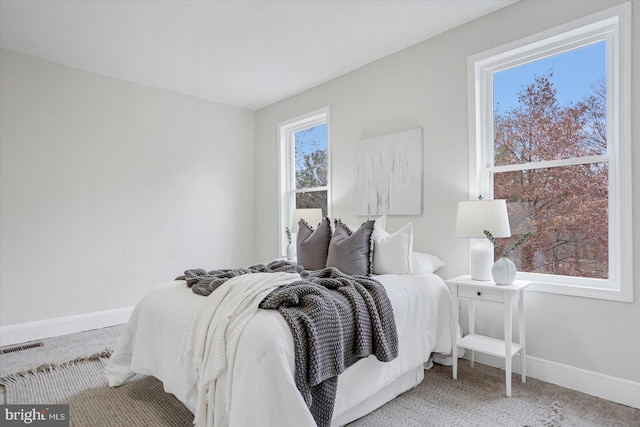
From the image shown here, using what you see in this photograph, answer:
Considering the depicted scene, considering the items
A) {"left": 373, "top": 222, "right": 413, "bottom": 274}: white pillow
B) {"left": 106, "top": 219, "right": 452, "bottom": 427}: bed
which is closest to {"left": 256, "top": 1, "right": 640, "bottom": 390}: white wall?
{"left": 373, "top": 222, "right": 413, "bottom": 274}: white pillow

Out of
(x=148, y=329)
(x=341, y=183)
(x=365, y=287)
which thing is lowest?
(x=148, y=329)

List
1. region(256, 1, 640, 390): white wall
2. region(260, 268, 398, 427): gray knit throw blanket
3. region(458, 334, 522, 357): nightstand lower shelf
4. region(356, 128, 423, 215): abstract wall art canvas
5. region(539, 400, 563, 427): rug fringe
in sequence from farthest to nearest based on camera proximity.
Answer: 1. region(356, 128, 423, 215): abstract wall art canvas
2. region(458, 334, 522, 357): nightstand lower shelf
3. region(256, 1, 640, 390): white wall
4. region(539, 400, 563, 427): rug fringe
5. region(260, 268, 398, 427): gray knit throw blanket

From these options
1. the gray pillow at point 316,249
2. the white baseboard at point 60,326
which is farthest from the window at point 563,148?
the white baseboard at point 60,326

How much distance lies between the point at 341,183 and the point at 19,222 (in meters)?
3.10

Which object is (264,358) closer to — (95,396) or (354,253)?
(354,253)

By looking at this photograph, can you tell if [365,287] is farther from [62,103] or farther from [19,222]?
[62,103]

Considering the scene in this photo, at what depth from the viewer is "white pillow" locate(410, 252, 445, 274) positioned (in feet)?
9.04

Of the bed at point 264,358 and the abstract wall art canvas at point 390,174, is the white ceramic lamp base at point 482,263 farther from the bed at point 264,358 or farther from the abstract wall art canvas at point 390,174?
the abstract wall art canvas at point 390,174

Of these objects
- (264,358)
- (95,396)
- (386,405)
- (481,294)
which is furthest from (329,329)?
(95,396)

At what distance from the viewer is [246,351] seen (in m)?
1.50

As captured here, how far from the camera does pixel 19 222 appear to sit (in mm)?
3381

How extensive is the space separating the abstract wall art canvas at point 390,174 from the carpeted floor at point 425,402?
1410mm

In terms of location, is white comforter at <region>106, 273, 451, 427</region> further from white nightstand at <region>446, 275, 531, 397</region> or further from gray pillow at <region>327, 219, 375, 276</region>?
gray pillow at <region>327, 219, 375, 276</region>

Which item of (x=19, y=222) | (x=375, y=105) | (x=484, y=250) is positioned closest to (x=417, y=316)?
(x=484, y=250)
